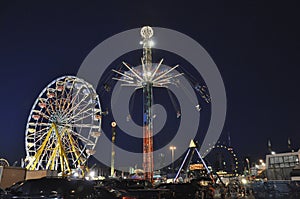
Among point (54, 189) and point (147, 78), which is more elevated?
point (147, 78)

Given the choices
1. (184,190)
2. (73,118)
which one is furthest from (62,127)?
(184,190)

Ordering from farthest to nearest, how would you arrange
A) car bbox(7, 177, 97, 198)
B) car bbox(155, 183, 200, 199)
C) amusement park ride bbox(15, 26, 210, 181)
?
1. amusement park ride bbox(15, 26, 210, 181)
2. car bbox(155, 183, 200, 199)
3. car bbox(7, 177, 97, 198)

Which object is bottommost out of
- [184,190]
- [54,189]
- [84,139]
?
[184,190]

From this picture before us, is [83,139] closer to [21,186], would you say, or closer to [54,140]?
[54,140]

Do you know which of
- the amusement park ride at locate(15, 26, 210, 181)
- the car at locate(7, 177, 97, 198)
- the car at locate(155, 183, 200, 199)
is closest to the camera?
the car at locate(7, 177, 97, 198)

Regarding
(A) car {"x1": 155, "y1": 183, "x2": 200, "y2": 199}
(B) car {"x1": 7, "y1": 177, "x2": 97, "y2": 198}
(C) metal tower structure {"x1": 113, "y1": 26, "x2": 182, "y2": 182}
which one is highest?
(C) metal tower structure {"x1": 113, "y1": 26, "x2": 182, "y2": 182}

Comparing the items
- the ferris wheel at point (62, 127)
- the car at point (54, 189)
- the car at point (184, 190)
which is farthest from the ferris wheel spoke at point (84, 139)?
the car at point (54, 189)

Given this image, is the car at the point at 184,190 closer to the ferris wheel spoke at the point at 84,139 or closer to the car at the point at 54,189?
the car at the point at 54,189

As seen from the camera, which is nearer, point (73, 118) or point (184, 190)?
point (184, 190)

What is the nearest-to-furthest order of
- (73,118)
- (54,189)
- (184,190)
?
1. (54,189)
2. (184,190)
3. (73,118)

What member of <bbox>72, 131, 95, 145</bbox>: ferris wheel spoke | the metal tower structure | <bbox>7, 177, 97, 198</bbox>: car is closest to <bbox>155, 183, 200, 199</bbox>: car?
<bbox>7, 177, 97, 198</bbox>: car

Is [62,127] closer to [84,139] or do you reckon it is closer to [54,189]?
[84,139]

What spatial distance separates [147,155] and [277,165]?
28317 millimetres

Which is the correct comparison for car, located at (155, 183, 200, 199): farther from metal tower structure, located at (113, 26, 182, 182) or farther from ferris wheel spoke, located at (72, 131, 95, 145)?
ferris wheel spoke, located at (72, 131, 95, 145)
